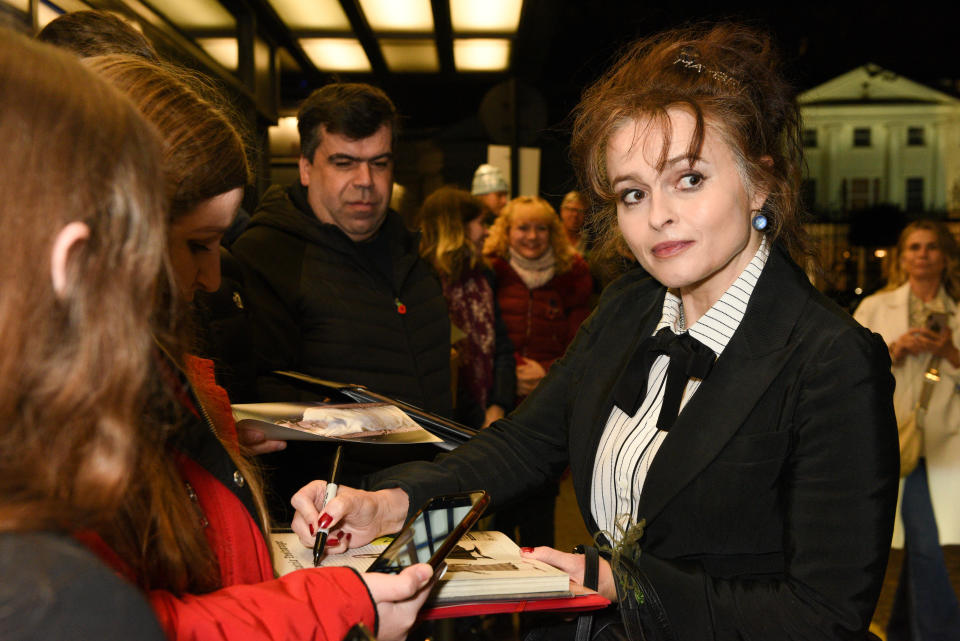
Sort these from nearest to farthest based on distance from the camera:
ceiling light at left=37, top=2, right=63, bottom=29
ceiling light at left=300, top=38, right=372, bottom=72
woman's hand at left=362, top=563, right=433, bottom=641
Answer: woman's hand at left=362, top=563, right=433, bottom=641
ceiling light at left=37, top=2, right=63, bottom=29
ceiling light at left=300, top=38, right=372, bottom=72

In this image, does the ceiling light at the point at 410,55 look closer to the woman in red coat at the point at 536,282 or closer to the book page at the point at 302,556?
the woman in red coat at the point at 536,282

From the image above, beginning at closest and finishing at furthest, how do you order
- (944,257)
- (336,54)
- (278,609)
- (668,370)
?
(278,609) → (668,370) → (944,257) → (336,54)

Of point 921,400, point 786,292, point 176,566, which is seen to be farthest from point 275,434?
point 921,400

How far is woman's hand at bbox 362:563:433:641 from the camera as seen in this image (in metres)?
1.16

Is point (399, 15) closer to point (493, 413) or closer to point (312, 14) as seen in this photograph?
point (312, 14)

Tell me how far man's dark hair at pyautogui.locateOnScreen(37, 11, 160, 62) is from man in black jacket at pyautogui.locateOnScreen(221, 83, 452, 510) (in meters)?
0.96

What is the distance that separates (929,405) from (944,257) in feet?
3.11

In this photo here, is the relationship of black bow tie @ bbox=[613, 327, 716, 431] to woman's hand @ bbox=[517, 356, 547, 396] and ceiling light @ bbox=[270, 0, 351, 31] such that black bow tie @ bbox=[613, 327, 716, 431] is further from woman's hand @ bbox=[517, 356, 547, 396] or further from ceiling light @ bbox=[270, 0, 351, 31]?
ceiling light @ bbox=[270, 0, 351, 31]

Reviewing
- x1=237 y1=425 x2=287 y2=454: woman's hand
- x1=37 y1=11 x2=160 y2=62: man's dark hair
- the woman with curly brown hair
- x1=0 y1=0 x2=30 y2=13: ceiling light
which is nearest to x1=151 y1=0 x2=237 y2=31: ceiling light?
x1=0 y1=0 x2=30 y2=13: ceiling light

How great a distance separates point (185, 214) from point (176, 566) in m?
0.69

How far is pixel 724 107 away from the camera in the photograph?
163cm

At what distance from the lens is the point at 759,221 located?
5.50 feet

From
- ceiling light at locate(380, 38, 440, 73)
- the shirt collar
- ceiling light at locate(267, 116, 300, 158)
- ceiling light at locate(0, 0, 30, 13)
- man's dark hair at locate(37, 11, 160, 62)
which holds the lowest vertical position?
the shirt collar

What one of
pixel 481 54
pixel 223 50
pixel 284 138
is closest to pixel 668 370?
pixel 223 50
